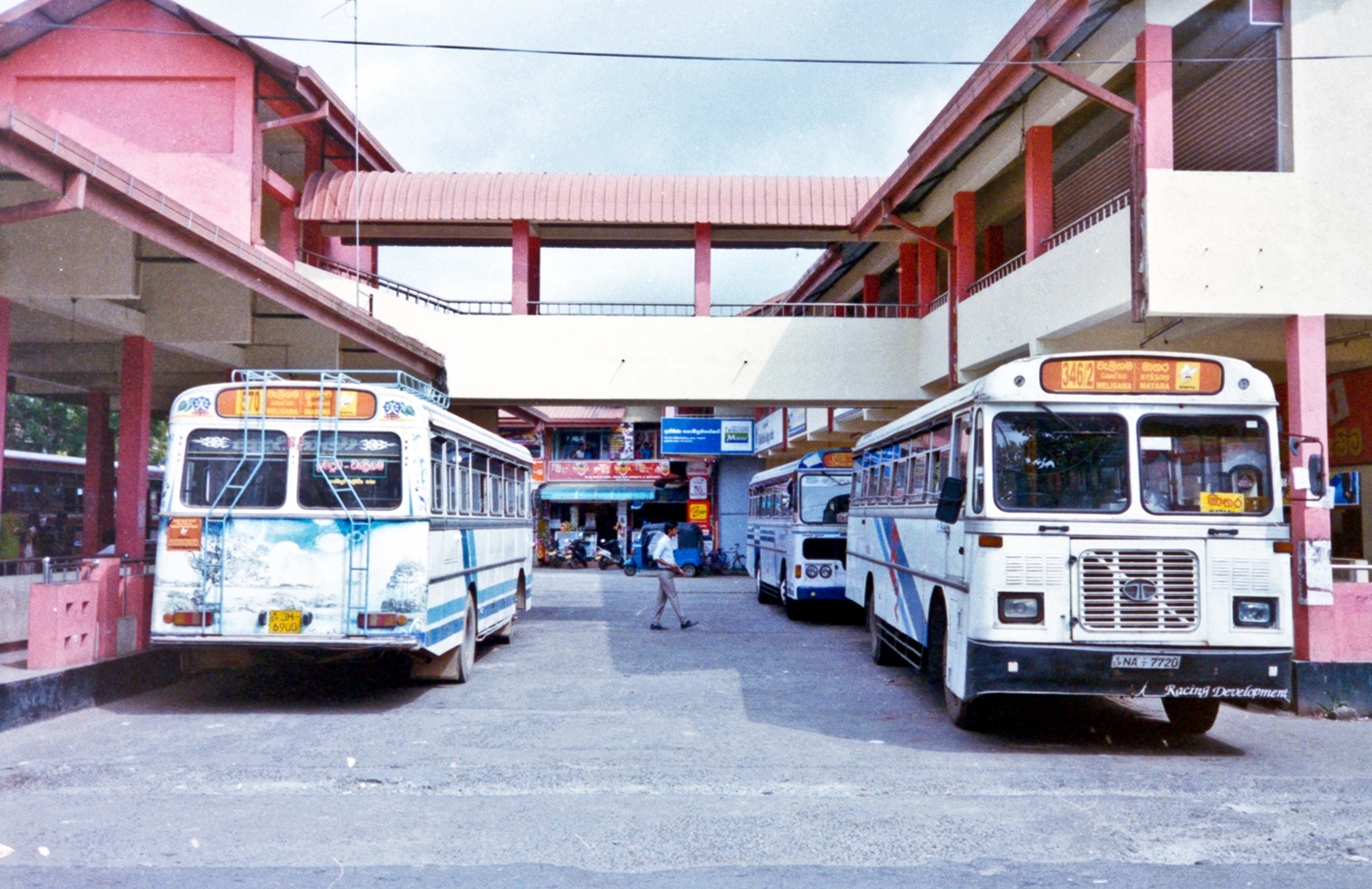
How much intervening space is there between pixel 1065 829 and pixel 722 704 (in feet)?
15.8

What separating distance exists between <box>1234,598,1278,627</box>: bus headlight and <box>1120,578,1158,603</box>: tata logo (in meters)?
0.63

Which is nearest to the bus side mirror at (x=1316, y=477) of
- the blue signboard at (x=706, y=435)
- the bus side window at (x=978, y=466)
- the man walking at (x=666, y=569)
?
the bus side window at (x=978, y=466)

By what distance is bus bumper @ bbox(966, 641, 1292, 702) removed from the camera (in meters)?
8.56

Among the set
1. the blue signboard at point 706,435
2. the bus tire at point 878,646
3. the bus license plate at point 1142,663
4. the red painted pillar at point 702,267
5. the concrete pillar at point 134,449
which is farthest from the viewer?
the blue signboard at point 706,435

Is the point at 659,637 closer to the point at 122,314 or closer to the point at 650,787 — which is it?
the point at 122,314

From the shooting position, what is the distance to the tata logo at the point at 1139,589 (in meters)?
8.67

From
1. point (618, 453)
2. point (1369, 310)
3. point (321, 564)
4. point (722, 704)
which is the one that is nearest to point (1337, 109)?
point (1369, 310)

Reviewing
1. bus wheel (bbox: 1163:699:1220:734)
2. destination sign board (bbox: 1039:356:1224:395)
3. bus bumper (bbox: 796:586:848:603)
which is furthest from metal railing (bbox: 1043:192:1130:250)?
bus bumper (bbox: 796:586:848:603)

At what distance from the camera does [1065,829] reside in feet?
21.6

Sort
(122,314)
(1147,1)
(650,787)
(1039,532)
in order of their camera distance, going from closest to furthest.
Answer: (650,787) → (1039,532) → (1147,1) → (122,314)

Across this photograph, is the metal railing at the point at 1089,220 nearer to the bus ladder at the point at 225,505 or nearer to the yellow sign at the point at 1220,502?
the yellow sign at the point at 1220,502

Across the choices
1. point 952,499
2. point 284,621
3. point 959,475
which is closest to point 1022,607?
point 952,499

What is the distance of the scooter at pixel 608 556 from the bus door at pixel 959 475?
A: 2986 cm

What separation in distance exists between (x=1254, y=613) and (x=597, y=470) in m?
35.2
